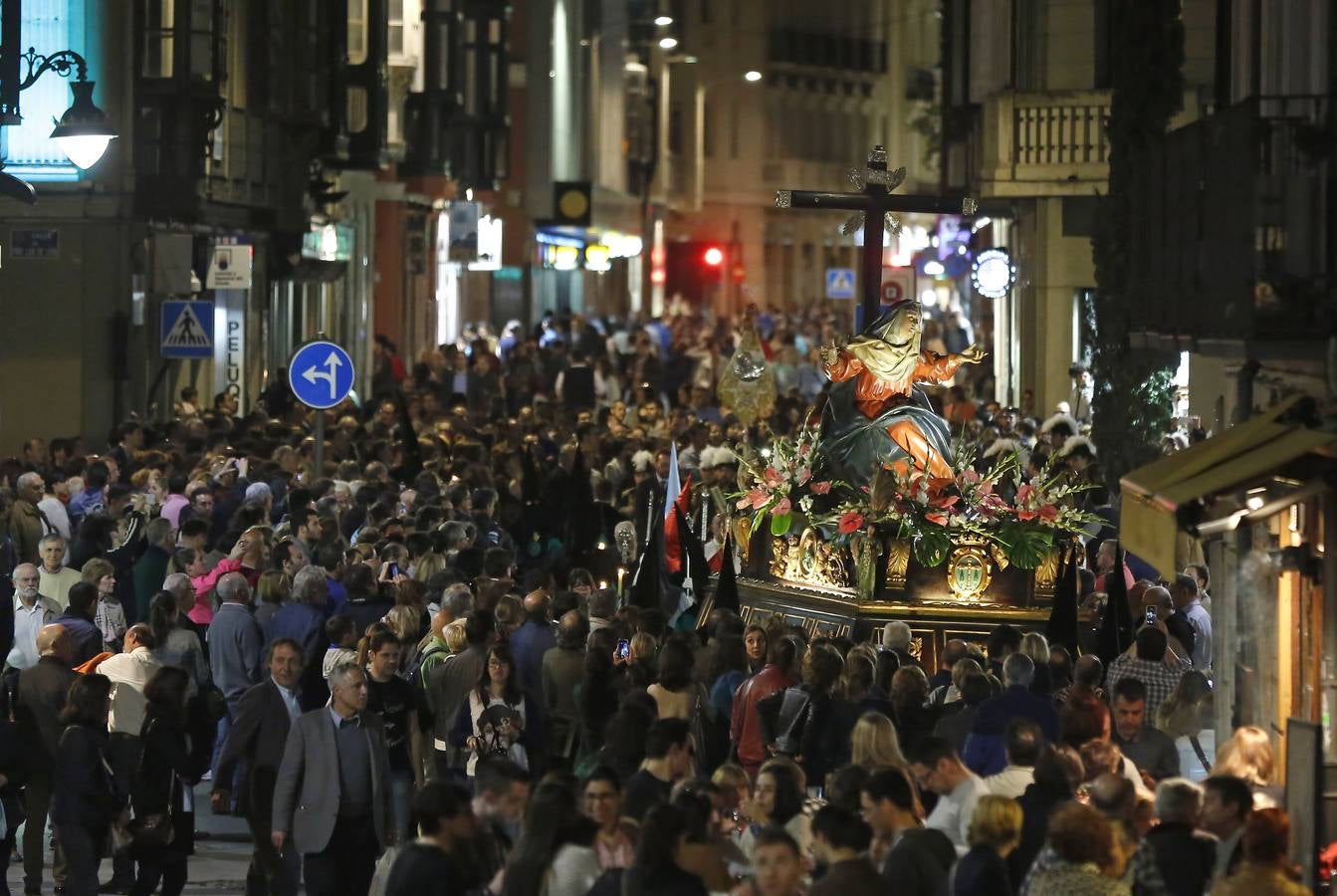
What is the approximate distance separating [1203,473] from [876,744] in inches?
99.0

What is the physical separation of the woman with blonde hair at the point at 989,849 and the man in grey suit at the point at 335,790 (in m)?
4.11

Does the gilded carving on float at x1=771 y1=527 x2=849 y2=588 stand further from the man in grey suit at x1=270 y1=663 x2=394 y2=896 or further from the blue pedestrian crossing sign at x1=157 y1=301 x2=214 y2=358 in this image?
the blue pedestrian crossing sign at x1=157 y1=301 x2=214 y2=358

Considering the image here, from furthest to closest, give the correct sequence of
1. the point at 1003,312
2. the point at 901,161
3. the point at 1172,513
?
the point at 901,161 → the point at 1003,312 → the point at 1172,513

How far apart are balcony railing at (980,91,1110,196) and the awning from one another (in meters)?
21.0

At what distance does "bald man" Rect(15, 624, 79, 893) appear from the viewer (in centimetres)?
1488

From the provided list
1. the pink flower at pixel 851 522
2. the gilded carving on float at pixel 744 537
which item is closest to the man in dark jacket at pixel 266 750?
the pink flower at pixel 851 522

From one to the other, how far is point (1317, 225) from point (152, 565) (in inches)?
341

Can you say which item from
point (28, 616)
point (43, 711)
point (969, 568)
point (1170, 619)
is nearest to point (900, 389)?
point (969, 568)

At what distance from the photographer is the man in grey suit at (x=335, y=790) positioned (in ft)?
44.7

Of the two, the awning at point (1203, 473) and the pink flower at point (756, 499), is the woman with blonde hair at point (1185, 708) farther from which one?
the pink flower at point (756, 499)

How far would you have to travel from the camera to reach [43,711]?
49.0ft

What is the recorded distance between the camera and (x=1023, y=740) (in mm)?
11938

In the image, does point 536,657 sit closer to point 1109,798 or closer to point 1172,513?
point 1172,513

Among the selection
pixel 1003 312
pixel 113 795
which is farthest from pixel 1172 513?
pixel 1003 312
